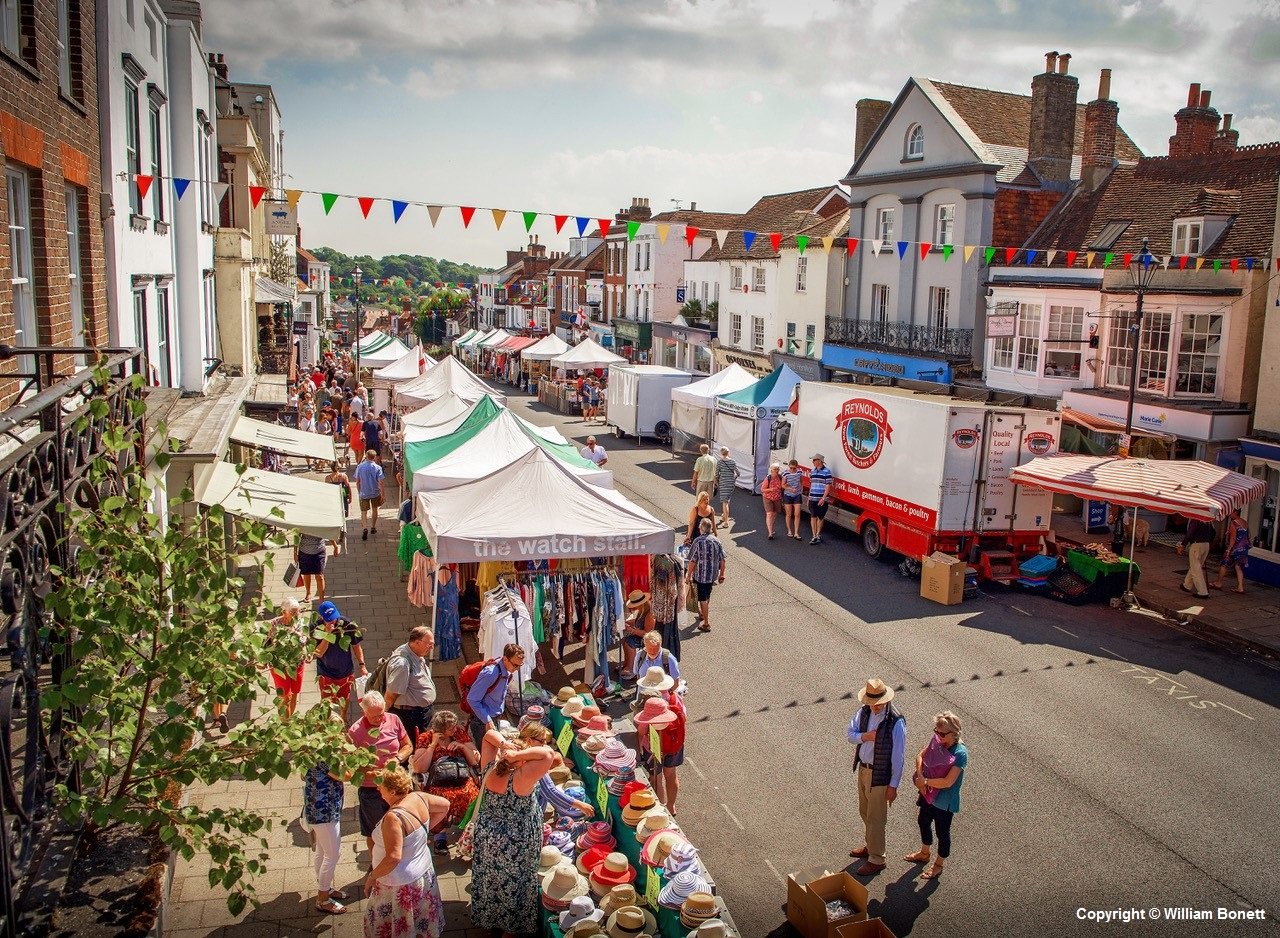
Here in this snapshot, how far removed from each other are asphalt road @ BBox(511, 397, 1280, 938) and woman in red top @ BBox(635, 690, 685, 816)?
422 millimetres

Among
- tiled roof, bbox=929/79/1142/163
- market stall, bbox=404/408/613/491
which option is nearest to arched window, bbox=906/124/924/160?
tiled roof, bbox=929/79/1142/163

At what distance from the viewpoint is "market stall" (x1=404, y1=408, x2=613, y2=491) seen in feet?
47.2

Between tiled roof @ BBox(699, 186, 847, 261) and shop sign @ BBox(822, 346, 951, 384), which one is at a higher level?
tiled roof @ BBox(699, 186, 847, 261)

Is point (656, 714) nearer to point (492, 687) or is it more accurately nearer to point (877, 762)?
point (492, 687)

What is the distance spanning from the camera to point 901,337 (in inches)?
1276

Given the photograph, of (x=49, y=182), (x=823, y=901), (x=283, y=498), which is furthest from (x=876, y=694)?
(x=283, y=498)

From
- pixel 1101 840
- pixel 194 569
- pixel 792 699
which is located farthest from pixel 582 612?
pixel 194 569

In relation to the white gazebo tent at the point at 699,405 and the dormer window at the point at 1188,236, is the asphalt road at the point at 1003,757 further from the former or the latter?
the white gazebo tent at the point at 699,405

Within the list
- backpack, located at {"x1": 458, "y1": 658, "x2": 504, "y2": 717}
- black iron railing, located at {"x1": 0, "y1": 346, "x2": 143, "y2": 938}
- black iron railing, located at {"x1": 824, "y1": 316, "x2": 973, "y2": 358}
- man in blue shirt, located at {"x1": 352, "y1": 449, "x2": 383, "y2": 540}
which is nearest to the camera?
black iron railing, located at {"x1": 0, "y1": 346, "x2": 143, "y2": 938}

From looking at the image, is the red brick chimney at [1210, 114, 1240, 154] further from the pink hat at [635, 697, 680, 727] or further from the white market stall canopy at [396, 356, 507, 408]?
the pink hat at [635, 697, 680, 727]

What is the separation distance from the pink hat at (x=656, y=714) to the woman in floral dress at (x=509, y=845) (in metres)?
1.95

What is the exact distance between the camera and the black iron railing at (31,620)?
12.1ft

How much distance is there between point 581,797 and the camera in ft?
26.8

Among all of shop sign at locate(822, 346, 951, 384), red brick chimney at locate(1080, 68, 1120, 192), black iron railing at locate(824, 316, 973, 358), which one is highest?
red brick chimney at locate(1080, 68, 1120, 192)
